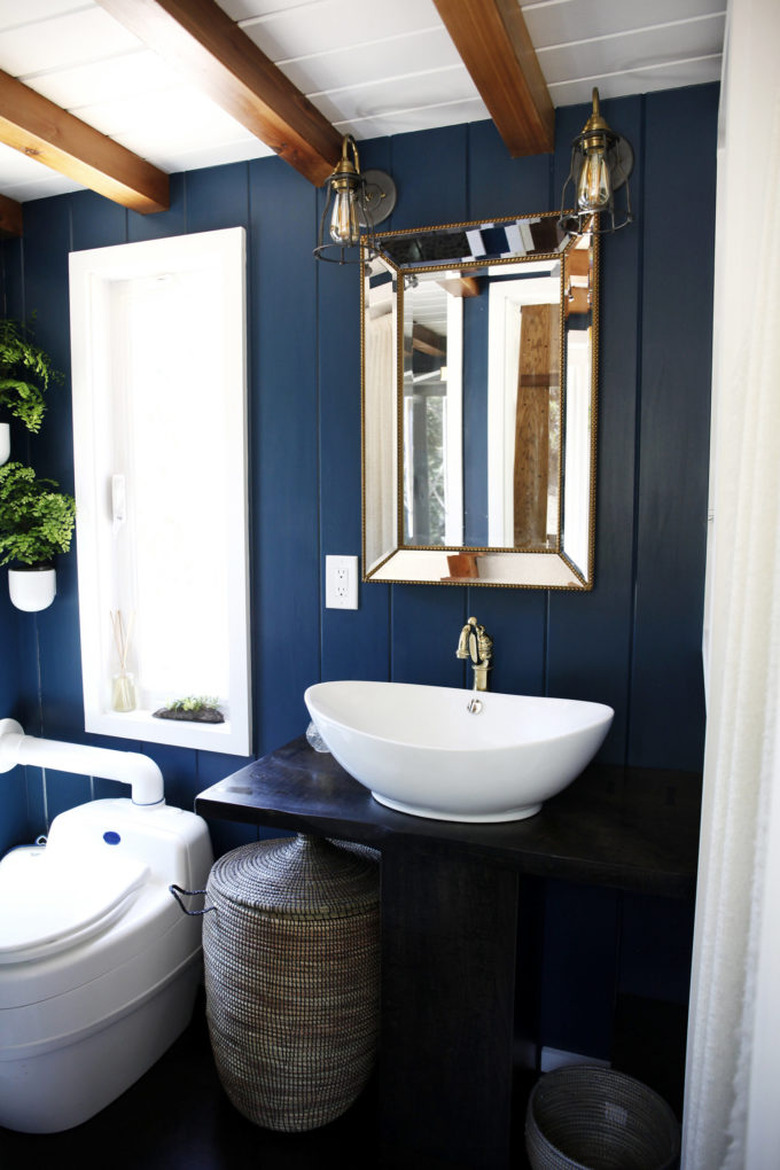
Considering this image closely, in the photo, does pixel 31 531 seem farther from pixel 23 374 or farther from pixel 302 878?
pixel 302 878

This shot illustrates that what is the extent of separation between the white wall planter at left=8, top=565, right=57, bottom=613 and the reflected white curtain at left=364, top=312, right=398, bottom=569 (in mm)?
992

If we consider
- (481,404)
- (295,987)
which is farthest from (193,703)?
(481,404)

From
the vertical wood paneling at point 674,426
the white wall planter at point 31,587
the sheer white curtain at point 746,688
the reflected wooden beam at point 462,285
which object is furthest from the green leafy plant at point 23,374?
the sheer white curtain at point 746,688

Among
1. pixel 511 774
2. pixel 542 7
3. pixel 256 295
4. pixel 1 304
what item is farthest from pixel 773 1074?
pixel 1 304

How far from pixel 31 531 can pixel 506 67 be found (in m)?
1.65

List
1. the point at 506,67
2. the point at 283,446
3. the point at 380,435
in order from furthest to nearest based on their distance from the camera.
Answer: the point at 283,446, the point at 380,435, the point at 506,67

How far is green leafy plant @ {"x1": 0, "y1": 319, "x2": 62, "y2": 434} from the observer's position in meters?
2.16

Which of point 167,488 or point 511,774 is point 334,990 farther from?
point 167,488

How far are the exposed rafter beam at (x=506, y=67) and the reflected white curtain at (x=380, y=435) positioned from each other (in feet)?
1.57

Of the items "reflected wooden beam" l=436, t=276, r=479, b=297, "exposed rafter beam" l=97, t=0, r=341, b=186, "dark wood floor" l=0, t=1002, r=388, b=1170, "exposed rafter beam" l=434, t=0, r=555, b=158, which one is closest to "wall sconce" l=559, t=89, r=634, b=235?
"exposed rafter beam" l=434, t=0, r=555, b=158

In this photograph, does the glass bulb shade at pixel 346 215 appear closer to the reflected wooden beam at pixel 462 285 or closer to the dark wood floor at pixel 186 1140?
the reflected wooden beam at pixel 462 285

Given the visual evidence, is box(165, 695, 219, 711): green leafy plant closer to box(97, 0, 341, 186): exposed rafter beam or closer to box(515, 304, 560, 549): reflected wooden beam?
box(515, 304, 560, 549): reflected wooden beam

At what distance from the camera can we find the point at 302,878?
1.67 meters

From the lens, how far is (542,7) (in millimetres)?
1401
